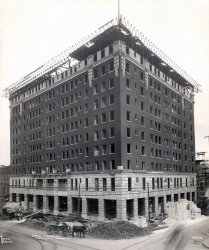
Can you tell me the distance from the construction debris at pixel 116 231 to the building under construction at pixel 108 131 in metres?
9.33

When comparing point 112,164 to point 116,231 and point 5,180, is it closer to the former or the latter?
point 116,231

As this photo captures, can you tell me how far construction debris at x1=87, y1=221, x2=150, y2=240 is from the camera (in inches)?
1358

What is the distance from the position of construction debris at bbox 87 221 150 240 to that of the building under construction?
30.6 ft

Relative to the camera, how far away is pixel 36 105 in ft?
229

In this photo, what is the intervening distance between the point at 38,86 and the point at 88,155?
23.7 m

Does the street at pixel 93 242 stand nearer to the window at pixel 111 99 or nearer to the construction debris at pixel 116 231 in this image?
the construction debris at pixel 116 231

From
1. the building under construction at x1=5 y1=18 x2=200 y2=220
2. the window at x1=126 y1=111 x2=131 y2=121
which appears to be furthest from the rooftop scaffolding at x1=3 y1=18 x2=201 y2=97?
the window at x1=126 y1=111 x2=131 y2=121

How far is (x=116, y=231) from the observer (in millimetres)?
34844

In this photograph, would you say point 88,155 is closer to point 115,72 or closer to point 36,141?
point 115,72

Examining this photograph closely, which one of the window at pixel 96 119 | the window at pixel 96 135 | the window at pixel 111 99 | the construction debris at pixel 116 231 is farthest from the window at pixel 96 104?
the construction debris at pixel 116 231

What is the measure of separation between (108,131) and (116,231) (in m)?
18.4

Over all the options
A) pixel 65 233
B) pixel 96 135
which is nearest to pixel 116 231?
pixel 65 233

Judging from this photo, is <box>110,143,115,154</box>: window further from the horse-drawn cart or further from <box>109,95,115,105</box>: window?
the horse-drawn cart

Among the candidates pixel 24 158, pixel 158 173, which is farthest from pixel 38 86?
pixel 158 173
